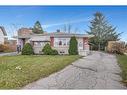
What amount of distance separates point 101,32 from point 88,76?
1.58 meters

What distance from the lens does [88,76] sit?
9914mm

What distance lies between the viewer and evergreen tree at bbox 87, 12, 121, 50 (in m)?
10.3

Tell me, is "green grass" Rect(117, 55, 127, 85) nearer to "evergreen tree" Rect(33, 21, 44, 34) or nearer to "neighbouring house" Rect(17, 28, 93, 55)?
"neighbouring house" Rect(17, 28, 93, 55)

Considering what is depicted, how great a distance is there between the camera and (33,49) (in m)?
11.1

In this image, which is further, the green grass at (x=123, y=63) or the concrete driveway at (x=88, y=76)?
the green grass at (x=123, y=63)

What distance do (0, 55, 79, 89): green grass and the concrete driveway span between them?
1.02ft

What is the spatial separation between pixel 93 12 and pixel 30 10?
2084mm

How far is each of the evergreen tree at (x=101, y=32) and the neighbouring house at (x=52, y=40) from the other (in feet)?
0.98

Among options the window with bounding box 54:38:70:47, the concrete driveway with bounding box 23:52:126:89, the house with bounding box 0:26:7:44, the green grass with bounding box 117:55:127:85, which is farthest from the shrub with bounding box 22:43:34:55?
the green grass with bounding box 117:55:127:85

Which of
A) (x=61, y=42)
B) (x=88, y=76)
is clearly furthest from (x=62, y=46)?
(x=88, y=76)

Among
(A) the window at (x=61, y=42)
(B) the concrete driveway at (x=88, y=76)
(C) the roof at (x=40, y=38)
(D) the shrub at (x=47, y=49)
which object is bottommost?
(B) the concrete driveway at (x=88, y=76)

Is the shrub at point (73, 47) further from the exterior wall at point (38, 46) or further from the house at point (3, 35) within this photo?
the house at point (3, 35)

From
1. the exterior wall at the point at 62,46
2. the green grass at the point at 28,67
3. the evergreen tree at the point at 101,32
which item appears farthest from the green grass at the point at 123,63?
the exterior wall at the point at 62,46

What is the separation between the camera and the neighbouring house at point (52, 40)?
35.2ft
